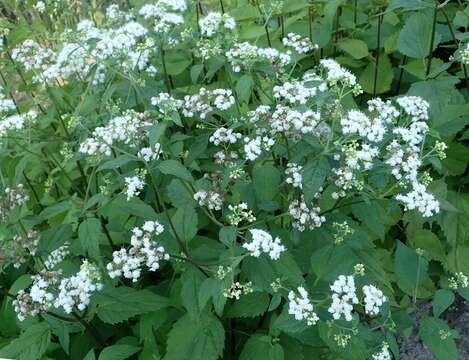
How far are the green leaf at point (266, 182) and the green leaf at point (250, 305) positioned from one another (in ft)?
1.90

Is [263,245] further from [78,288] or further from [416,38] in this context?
[416,38]

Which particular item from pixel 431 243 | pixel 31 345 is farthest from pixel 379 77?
pixel 31 345

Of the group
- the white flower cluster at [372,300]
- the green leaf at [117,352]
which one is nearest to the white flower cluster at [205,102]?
the white flower cluster at [372,300]

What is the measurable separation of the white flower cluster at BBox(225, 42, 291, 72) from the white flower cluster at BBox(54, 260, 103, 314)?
1346 mm

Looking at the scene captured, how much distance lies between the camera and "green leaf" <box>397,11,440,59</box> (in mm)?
3408

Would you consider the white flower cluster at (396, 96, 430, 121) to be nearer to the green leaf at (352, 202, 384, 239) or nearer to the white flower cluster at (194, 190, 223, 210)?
the green leaf at (352, 202, 384, 239)

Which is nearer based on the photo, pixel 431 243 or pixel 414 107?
pixel 414 107

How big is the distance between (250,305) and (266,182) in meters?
0.71

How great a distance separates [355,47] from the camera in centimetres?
388

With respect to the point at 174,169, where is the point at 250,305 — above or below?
below

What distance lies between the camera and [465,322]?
3.62 m

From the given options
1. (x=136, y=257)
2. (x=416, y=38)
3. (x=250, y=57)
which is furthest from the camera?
(x=416, y=38)

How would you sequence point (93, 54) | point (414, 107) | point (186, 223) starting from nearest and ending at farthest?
point (186, 223)
point (414, 107)
point (93, 54)

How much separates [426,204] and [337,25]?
7.70 ft
